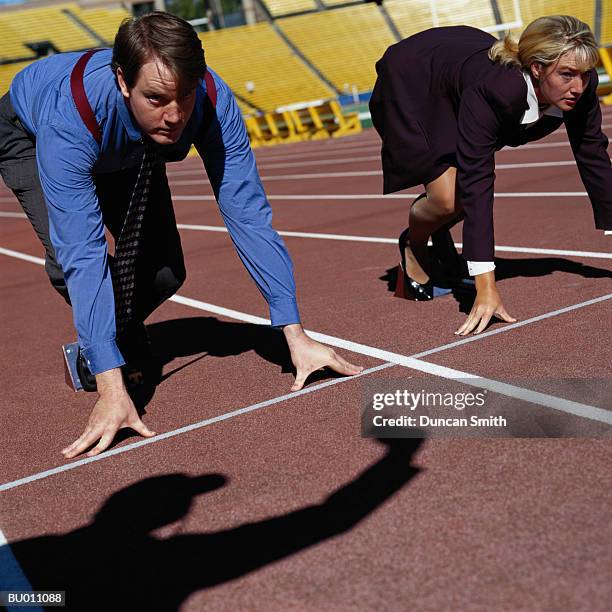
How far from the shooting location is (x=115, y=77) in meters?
3.35

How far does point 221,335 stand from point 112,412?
1884 millimetres

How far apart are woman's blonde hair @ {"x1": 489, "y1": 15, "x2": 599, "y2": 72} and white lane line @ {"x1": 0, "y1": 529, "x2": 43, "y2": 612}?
2.99m

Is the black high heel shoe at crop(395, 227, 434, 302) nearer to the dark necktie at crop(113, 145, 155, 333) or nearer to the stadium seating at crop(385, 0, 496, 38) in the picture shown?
the dark necktie at crop(113, 145, 155, 333)

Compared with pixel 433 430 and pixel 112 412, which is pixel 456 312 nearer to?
pixel 433 430

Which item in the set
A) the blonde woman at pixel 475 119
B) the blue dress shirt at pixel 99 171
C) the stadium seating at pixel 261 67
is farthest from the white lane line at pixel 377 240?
the stadium seating at pixel 261 67

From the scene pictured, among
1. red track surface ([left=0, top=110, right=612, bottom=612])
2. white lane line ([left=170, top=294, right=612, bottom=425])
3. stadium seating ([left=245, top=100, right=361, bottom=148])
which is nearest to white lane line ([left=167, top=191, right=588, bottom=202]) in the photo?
red track surface ([left=0, top=110, right=612, bottom=612])

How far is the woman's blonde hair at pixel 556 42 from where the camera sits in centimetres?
402

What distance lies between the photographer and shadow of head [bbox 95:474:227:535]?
2805 mm

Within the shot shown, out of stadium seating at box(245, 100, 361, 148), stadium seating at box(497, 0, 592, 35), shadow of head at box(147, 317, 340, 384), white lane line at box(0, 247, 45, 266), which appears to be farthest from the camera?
stadium seating at box(497, 0, 592, 35)

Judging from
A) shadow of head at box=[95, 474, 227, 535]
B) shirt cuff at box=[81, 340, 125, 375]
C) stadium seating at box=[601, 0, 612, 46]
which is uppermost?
shirt cuff at box=[81, 340, 125, 375]

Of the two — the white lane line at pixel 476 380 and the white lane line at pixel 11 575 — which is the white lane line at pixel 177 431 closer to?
the white lane line at pixel 476 380

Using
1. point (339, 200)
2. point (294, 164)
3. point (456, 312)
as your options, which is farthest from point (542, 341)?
point (294, 164)

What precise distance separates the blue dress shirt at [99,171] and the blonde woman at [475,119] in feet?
3.71

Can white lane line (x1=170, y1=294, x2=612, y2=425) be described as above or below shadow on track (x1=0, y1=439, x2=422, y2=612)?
below
